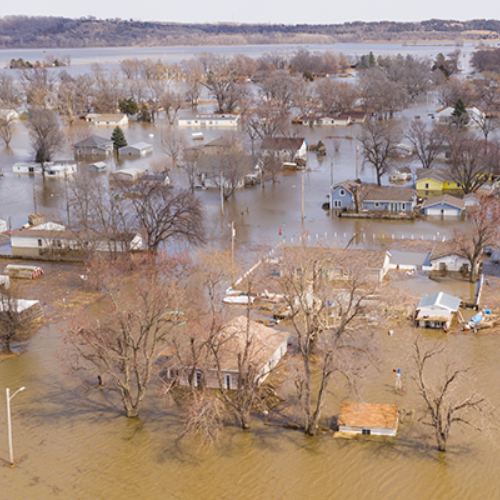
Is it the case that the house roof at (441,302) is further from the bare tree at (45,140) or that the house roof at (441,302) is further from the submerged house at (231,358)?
the bare tree at (45,140)

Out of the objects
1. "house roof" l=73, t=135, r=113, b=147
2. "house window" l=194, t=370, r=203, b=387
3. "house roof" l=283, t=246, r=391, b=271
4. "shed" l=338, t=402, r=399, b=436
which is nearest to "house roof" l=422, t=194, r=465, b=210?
"house roof" l=283, t=246, r=391, b=271

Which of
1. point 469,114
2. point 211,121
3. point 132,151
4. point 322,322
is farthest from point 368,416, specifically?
point 211,121

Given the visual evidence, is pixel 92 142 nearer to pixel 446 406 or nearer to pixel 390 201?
pixel 390 201

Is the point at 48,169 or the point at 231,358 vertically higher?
the point at 48,169

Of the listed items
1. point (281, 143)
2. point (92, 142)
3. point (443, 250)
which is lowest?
point (443, 250)

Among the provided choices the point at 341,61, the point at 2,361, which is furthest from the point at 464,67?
the point at 2,361

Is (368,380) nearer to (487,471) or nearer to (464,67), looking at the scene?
(487,471)

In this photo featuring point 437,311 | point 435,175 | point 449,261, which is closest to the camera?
point 437,311
